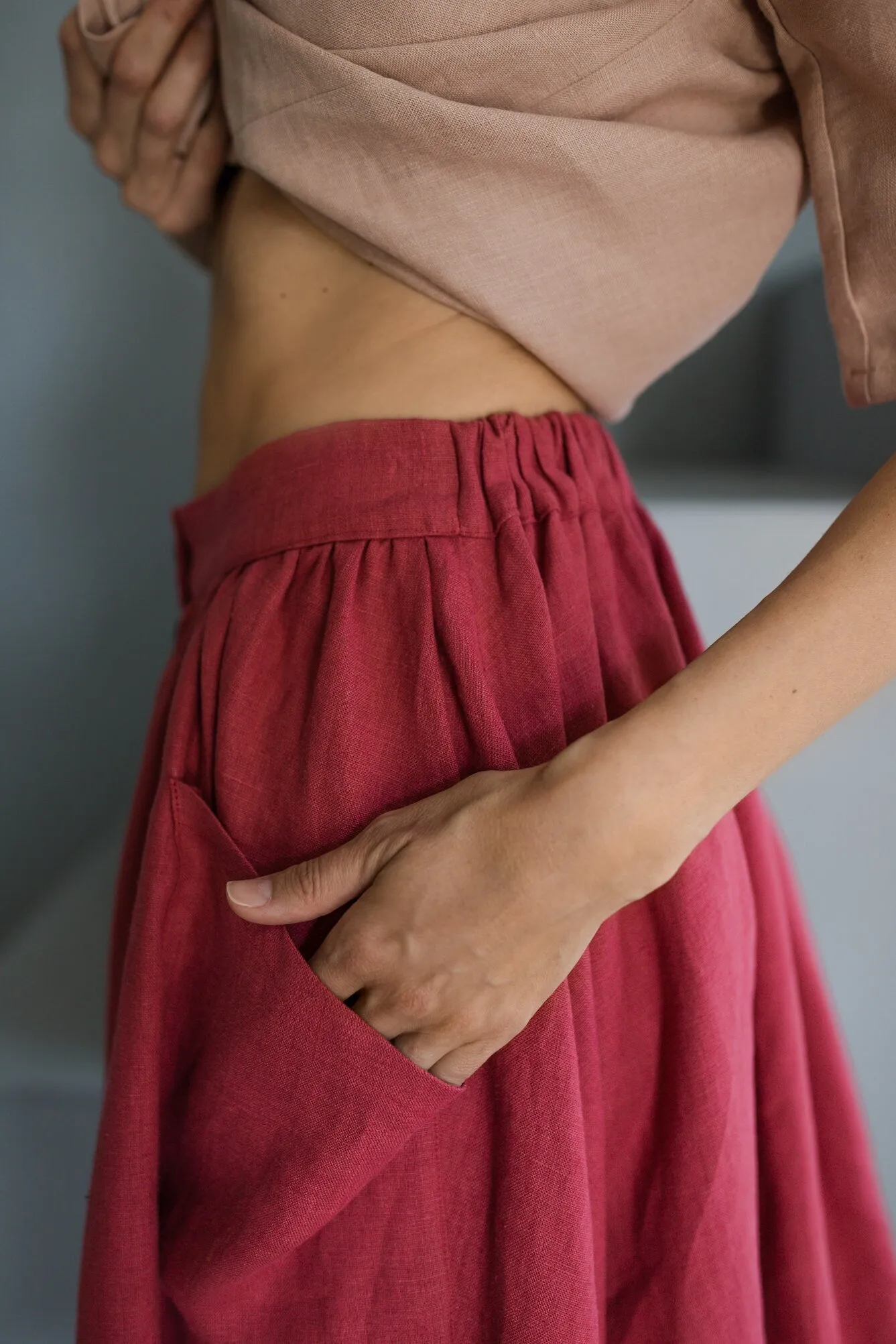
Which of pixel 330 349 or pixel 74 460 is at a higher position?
pixel 330 349

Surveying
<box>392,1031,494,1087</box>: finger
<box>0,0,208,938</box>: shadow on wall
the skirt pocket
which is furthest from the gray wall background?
<box>392,1031,494,1087</box>: finger

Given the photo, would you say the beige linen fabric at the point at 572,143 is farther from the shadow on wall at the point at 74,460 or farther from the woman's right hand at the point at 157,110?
the shadow on wall at the point at 74,460

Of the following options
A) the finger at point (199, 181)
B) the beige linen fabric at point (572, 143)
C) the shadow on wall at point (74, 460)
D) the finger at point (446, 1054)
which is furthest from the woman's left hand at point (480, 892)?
the shadow on wall at point (74, 460)

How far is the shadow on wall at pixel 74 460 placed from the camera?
1.04m

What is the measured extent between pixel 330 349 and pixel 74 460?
698 millimetres

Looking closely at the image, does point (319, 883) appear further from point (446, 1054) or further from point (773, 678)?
point (773, 678)

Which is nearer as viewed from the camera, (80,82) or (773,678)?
(773,678)

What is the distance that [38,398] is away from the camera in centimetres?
106

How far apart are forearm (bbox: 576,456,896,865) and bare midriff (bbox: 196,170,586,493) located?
0.18m

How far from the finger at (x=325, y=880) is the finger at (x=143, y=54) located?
17.2 inches

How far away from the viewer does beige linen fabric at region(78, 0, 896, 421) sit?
0.43m

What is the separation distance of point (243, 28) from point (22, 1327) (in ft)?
3.07

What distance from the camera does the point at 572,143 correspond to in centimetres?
44

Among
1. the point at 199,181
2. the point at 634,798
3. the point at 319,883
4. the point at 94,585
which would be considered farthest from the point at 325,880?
the point at 94,585
